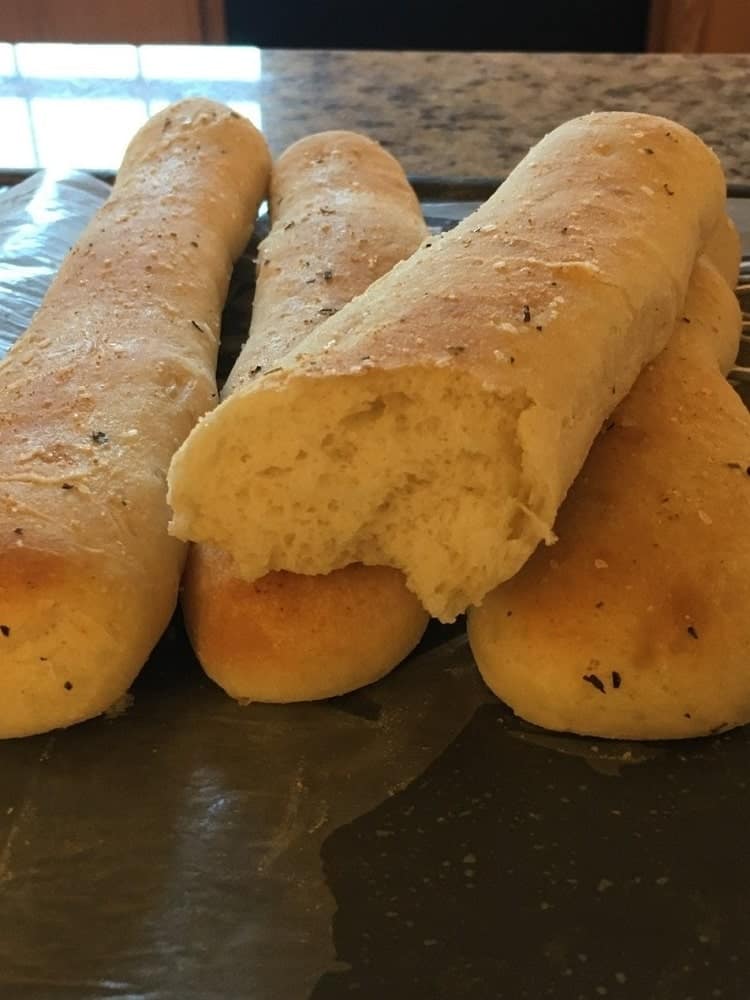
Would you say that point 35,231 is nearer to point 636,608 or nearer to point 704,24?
point 636,608

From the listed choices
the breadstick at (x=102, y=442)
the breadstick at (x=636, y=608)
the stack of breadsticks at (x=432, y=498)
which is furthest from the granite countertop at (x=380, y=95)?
the breadstick at (x=636, y=608)

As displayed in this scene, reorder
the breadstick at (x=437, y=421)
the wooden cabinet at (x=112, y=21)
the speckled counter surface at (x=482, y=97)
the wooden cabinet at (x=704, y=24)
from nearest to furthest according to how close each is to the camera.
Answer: the breadstick at (x=437, y=421)
the speckled counter surface at (x=482, y=97)
the wooden cabinet at (x=704, y=24)
the wooden cabinet at (x=112, y=21)

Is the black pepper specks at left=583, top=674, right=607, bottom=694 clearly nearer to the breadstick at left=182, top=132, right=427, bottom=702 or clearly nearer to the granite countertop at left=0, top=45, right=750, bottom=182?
the breadstick at left=182, top=132, right=427, bottom=702

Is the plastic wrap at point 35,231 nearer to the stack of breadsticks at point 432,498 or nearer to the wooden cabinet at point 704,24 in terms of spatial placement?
the stack of breadsticks at point 432,498

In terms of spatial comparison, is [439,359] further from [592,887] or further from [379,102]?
[379,102]

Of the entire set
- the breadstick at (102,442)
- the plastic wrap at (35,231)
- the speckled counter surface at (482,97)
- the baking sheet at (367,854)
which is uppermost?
the breadstick at (102,442)

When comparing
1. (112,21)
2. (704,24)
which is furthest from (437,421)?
(112,21)
